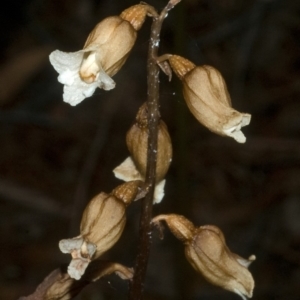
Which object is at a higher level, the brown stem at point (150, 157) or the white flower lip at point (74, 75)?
the white flower lip at point (74, 75)

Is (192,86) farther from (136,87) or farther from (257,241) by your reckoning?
(136,87)

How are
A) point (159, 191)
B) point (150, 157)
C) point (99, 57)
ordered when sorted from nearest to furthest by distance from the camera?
1. point (99, 57)
2. point (150, 157)
3. point (159, 191)

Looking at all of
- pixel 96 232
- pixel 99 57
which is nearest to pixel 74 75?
pixel 99 57

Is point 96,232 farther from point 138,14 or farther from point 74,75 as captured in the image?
point 138,14

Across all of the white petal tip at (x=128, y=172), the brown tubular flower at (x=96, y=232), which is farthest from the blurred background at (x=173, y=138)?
the brown tubular flower at (x=96, y=232)

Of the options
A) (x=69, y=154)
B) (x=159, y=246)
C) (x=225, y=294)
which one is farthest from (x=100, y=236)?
(x=69, y=154)

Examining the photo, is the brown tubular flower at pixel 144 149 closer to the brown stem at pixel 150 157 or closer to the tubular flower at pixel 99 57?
the brown stem at pixel 150 157
